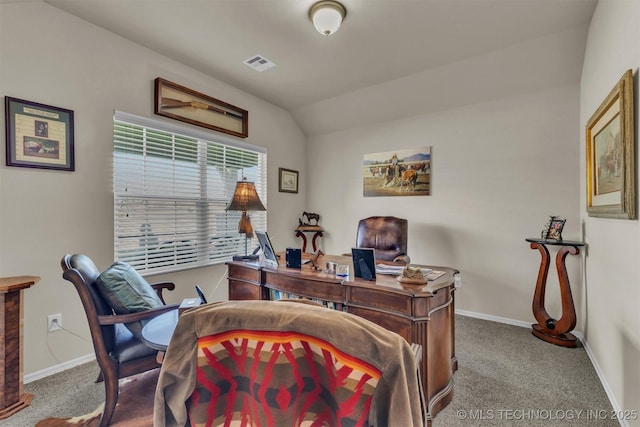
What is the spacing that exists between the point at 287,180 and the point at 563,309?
352 cm

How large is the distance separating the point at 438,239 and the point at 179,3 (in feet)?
11.5

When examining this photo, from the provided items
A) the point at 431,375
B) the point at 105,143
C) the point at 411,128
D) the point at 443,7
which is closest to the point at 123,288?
the point at 105,143

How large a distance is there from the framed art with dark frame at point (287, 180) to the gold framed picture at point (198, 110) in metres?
0.83

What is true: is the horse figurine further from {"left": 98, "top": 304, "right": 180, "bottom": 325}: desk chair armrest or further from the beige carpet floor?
{"left": 98, "top": 304, "right": 180, "bottom": 325}: desk chair armrest

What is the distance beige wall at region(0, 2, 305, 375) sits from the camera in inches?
80.1

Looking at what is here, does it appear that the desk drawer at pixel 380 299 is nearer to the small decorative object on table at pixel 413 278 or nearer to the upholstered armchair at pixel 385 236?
the small decorative object on table at pixel 413 278

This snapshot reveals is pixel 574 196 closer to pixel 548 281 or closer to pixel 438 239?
pixel 548 281

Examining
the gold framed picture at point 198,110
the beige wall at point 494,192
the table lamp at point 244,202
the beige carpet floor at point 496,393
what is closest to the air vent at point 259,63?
the gold framed picture at point 198,110

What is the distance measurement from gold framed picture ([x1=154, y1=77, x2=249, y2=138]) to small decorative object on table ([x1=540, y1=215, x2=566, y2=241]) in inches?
136

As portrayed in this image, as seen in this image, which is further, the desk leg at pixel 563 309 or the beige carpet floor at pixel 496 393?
the desk leg at pixel 563 309

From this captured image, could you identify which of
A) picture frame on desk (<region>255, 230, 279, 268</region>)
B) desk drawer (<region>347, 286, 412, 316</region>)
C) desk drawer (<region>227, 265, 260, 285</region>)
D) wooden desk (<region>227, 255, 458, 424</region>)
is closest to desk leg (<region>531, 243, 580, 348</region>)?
wooden desk (<region>227, 255, 458, 424</region>)

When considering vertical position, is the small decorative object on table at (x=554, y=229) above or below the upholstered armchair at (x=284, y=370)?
above

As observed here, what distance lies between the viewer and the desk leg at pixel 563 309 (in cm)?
257

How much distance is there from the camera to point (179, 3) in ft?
7.02
